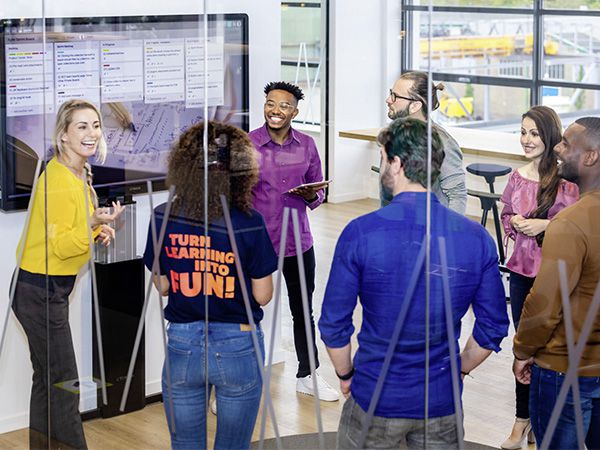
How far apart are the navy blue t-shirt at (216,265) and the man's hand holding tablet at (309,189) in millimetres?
144

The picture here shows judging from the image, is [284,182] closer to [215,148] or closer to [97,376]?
[215,148]

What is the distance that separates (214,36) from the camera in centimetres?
363

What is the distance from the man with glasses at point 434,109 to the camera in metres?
3.03

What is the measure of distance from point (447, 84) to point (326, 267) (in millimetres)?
650

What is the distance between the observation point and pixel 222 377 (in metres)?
3.43

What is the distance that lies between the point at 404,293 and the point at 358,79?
2.18ft

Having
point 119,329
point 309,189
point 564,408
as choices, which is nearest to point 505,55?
point 309,189

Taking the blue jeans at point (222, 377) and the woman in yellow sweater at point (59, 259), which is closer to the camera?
the blue jeans at point (222, 377)

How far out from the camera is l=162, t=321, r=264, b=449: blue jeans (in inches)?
135

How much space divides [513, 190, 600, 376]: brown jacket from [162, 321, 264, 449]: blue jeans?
0.92 meters

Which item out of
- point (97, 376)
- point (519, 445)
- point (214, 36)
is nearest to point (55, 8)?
point (214, 36)

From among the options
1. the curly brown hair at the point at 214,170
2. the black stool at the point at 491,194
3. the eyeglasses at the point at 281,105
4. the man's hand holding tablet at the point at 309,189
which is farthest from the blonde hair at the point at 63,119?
the black stool at the point at 491,194

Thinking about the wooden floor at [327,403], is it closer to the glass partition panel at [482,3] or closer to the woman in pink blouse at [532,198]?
the woman in pink blouse at [532,198]

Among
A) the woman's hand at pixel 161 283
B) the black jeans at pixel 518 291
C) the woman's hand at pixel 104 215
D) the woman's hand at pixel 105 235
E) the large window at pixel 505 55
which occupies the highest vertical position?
the large window at pixel 505 55
